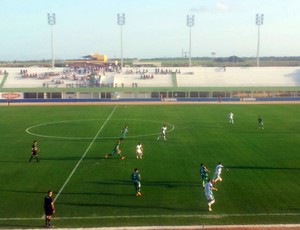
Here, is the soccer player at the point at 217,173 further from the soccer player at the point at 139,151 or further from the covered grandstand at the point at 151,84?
the covered grandstand at the point at 151,84

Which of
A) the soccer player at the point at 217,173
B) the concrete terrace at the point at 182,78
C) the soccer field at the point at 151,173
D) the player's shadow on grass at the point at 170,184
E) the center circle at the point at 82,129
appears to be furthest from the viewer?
the concrete terrace at the point at 182,78

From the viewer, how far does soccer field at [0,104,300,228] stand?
17250mm

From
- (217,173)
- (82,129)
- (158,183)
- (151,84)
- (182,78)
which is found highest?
(182,78)

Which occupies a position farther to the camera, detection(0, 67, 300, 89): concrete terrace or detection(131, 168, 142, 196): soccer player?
detection(0, 67, 300, 89): concrete terrace

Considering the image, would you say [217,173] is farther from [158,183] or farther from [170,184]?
[158,183]

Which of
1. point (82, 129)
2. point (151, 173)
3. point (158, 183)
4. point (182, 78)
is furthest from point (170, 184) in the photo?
point (182, 78)

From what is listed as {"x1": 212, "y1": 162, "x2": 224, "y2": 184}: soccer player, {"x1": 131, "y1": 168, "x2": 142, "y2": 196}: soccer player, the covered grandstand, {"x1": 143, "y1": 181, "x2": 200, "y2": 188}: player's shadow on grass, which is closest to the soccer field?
{"x1": 143, "y1": 181, "x2": 200, "y2": 188}: player's shadow on grass

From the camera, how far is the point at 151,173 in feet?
77.5

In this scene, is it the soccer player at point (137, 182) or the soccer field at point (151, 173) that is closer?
the soccer field at point (151, 173)

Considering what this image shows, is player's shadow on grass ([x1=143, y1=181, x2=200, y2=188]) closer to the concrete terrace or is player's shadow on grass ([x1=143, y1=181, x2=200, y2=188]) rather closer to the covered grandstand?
the covered grandstand

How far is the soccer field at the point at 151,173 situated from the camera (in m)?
17.2

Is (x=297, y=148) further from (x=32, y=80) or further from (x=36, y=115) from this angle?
(x=32, y=80)

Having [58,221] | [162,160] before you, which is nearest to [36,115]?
[162,160]

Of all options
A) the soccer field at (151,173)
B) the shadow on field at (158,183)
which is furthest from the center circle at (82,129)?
the shadow on field at (158,183)
